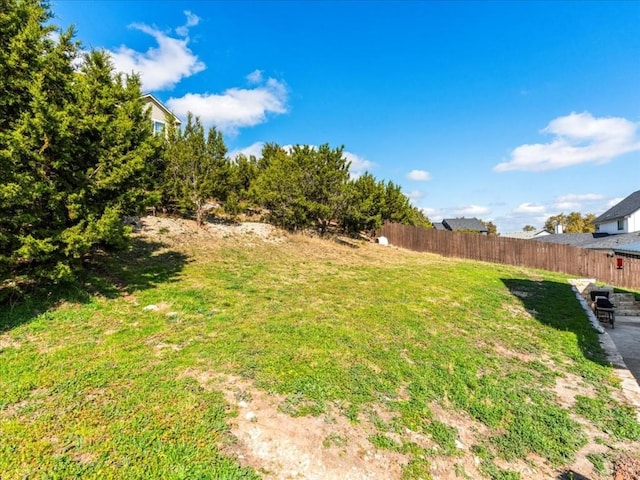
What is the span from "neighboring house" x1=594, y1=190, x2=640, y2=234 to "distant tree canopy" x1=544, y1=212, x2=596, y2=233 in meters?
13.2

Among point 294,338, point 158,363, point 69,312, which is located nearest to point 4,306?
point 69,312

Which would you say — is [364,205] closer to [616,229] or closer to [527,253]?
[527,253]

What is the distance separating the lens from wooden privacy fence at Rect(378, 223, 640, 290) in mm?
14969

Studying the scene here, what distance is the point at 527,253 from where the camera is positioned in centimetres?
1680

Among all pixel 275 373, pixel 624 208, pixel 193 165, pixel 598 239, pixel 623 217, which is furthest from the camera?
pixel 598 239

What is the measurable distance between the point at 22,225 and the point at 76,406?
353 centimetres

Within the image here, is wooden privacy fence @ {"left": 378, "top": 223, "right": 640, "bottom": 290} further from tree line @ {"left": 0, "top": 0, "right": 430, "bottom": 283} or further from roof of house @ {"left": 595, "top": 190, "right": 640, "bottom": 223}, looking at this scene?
tree line @ {"left": 0, "top": 0, "right": 430, "bottom": 283}

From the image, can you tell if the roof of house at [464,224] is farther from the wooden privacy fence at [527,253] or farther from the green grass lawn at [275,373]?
the green grass lawn at [275,373]

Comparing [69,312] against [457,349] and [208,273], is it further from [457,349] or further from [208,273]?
[457,349]

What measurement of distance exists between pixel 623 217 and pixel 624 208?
1358 millimetres

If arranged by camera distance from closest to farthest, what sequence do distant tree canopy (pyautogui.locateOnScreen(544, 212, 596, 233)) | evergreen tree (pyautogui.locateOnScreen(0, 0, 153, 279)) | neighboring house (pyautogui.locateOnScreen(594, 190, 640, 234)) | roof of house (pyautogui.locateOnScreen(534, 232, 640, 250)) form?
evergreen tree (pyautogui.locateOnScreen(0, 0, 153, 279)) < roof of house (pyautogui.locateOnScreen(534, 232, 640, 250)) < neighboring house (pyautogui.locateOnScreen(594, 190, 640, 234)) < distant tree canopy (pyautogui.locateOnScreen(544, 212, 596, 233))

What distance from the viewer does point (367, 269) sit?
1152 cm

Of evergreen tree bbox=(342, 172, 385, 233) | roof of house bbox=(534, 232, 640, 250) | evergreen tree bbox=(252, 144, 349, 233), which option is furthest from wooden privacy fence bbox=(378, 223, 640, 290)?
roof of house bbox=(534, 232, 640, 250)

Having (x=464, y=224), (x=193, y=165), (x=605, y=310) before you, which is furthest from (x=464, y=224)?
(x=193, y=165)
